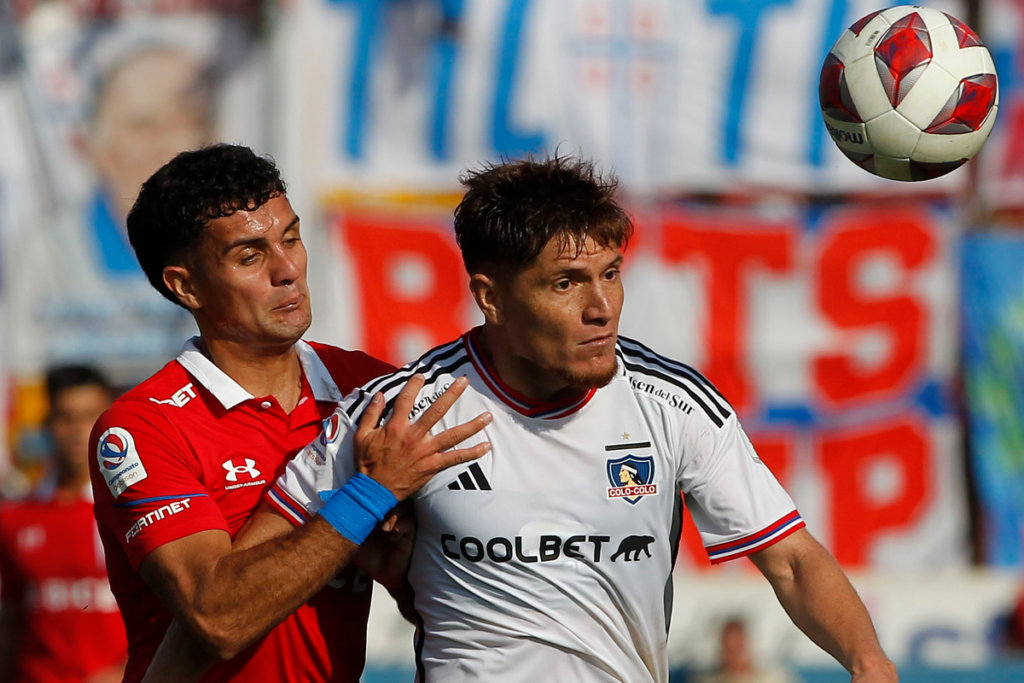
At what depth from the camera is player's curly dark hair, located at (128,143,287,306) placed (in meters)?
3.95

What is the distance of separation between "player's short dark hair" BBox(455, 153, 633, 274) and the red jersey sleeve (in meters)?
1.04

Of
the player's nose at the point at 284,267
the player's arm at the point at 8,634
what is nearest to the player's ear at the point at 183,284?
the player's nose at the point at 284,267

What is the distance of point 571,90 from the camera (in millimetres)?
10906

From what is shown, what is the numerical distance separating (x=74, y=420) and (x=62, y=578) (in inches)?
31.5

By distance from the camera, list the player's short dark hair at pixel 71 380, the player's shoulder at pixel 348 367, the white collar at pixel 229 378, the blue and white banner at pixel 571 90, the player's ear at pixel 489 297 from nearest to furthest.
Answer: the player's ear at pixel 489 297 < the white collar at pixel 229 378 < the player's shoulder at pixel 348 367 < the player's short dark hair at pixel 71 380 < the blue and white banner at pixel 571 90

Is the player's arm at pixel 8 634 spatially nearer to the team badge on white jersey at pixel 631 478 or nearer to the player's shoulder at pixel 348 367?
the player's shoulder at pixel 348 367

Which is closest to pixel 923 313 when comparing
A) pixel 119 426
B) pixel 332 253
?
pixel 332 253

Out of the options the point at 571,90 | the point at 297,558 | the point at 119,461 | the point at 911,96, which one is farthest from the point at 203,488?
the point at 571,90

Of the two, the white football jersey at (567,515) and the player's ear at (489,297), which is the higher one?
the player's ear at (489,297)

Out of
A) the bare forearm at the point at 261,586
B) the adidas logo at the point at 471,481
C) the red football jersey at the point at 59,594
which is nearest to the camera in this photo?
the bare forearm at the point at 261,586

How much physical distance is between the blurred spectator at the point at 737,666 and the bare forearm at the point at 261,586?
6306 mm

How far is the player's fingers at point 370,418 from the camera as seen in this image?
11.6ft

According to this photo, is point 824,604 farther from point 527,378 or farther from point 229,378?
point 229,378

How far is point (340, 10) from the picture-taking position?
1119cm
